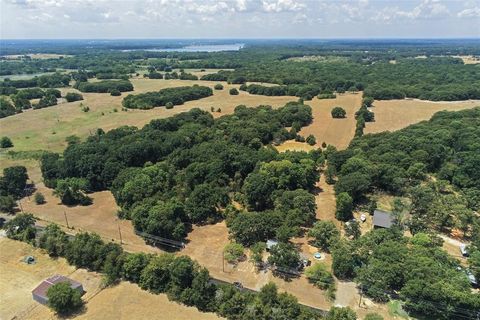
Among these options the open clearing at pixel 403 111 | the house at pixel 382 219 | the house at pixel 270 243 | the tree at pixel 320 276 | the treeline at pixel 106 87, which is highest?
the treeline at pixel 106 87

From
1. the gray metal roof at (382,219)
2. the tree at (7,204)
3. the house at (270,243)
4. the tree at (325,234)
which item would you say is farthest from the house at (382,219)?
the tree at (7,204)

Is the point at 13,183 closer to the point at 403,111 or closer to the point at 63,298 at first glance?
the point at 63,298

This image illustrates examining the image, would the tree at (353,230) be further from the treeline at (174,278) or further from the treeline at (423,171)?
the treeline at (174,278)

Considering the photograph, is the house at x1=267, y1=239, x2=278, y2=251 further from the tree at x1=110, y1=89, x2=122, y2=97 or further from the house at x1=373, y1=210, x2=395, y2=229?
the tree at x1=110, y1=89, x2=122, y2=97

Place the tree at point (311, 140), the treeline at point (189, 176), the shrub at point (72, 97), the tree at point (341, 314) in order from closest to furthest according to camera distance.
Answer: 1. the tree at point (341, 314)
2. the treeline at point (189, 176)
3. the tree at point (311, 140)
4. the shrub at point (72, 97)

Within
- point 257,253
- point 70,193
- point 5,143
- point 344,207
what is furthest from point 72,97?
point 344,207

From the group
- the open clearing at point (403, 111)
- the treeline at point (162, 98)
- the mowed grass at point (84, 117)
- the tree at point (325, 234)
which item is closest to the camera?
the tree at point (325, 234)

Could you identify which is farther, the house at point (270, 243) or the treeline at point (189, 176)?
the treeline at point (189, 176)

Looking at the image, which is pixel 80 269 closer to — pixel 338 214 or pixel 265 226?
pixel 265 226
